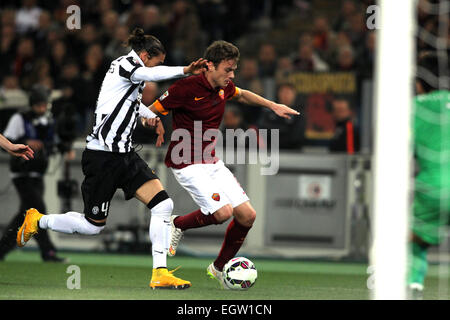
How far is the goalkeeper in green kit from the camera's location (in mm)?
7102

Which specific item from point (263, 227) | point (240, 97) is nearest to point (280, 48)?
point (263, 227)

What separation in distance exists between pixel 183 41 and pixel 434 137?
855 centimetres

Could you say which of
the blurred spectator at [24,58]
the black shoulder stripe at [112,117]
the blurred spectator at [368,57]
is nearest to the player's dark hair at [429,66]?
the black shoulder stripe at [112,117]

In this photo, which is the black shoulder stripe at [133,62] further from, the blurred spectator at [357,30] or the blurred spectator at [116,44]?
the blurred spectator at [116,44]

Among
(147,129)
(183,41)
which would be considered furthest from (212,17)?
(147,129)

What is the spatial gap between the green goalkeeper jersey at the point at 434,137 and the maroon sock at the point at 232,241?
174cm

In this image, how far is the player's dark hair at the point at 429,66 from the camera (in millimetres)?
7547

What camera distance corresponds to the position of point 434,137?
23.3 ft

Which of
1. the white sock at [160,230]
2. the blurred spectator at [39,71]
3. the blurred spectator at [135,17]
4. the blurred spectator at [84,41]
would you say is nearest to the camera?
the white sock at [160,230]

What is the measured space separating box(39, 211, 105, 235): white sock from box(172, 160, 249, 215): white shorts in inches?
37.2

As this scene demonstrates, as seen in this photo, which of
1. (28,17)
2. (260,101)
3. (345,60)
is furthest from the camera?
(28,17)

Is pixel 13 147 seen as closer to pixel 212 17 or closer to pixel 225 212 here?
pixel 225 212
